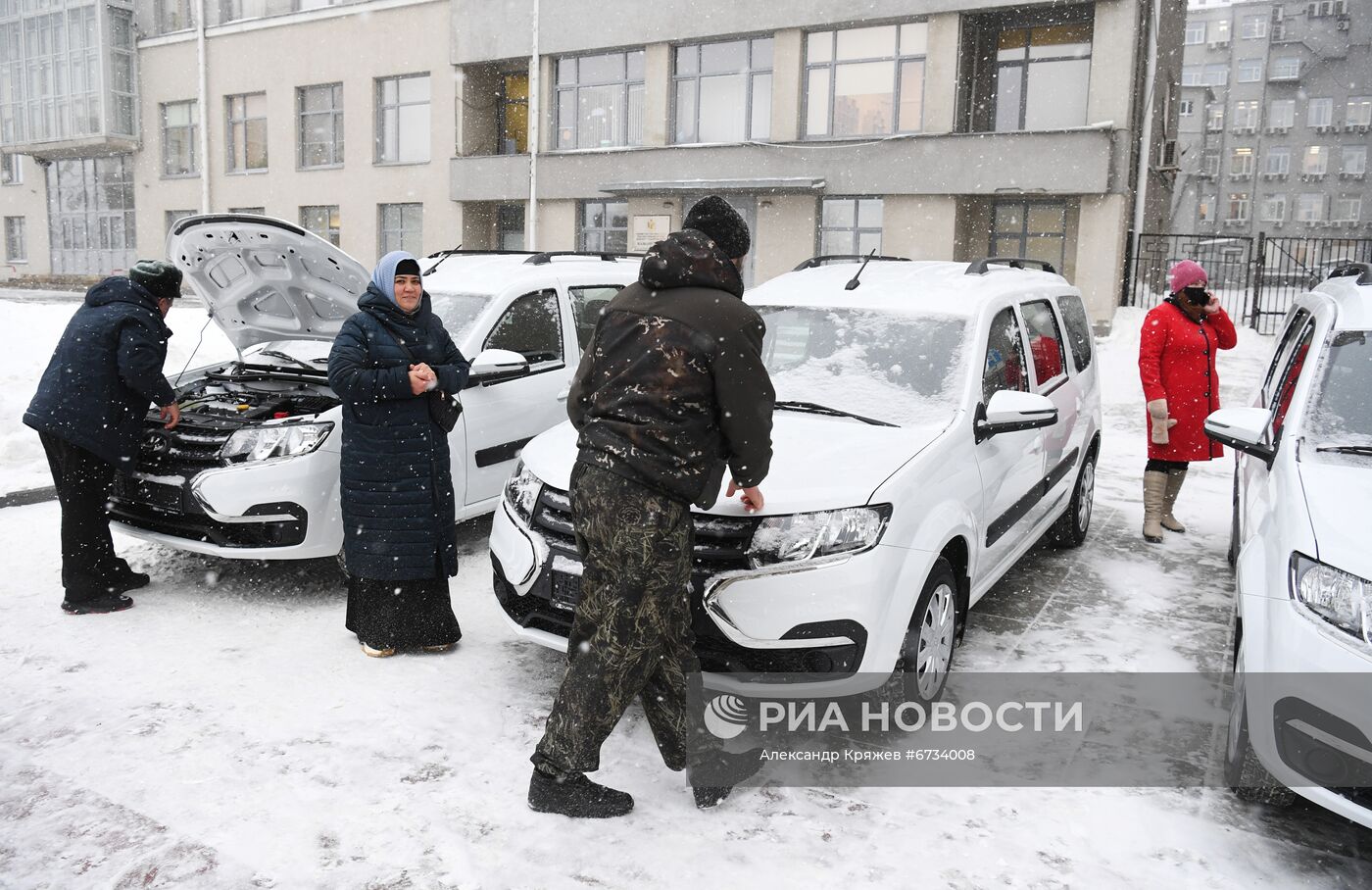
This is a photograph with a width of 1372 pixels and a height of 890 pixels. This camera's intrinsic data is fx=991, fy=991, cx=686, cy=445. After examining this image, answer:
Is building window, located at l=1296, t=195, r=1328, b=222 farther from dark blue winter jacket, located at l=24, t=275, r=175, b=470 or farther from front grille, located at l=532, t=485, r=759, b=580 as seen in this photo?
dark blue winter jacket, located at l=24, t=275, r=175, b=470

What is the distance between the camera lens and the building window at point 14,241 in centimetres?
3859

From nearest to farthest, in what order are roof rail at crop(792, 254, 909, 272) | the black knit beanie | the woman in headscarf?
1. the black knit beanie
2. the woman in headscarf
3. roof rail at crop(792, 254, 909, 272)

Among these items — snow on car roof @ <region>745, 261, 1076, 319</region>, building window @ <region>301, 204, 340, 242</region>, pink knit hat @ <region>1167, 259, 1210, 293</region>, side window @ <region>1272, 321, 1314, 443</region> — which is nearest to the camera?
side window @ <region>1272, 321, 1314, 443</region>

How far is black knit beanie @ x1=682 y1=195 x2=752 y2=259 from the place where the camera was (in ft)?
10.2

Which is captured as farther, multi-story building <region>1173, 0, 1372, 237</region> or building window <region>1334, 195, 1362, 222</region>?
multi-story building <region>1173, 0, 1372, 237</region>

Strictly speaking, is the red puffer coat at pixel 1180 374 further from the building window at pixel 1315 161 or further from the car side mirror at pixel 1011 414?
the building window at pixel 1315 161

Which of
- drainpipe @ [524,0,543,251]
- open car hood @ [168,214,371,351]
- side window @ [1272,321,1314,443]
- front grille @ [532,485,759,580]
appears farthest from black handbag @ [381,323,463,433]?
drainpipe @ [524,0,543,251]

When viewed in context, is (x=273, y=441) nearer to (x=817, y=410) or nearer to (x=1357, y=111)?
(x=817, y=410)

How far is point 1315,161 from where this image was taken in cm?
6688

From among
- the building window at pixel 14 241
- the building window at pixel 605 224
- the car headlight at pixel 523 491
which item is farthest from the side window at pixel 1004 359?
the building window at pixel 14 241

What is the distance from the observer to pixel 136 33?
32.9 meters

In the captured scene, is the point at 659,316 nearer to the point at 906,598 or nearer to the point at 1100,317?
the point at 906,598

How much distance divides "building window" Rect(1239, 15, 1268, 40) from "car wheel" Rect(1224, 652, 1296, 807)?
8204 centimetres

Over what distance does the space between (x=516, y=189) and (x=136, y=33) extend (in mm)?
17099
